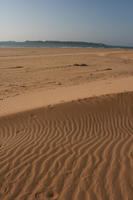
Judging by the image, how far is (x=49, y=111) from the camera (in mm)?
6625

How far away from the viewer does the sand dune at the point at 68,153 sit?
3184 millimetres

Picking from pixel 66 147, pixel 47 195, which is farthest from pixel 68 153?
pixel 47 195

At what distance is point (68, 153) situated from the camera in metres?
4.23

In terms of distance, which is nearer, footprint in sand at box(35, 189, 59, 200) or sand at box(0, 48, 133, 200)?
footprint in sand at box(35, 189, 59, 200)

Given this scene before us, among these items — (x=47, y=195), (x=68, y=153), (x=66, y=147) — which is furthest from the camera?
(x=66, y=147)

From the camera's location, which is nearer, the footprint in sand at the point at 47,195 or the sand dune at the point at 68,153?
the footprint in sand at the point at 47,195

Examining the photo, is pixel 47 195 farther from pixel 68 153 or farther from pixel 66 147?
pixel 66 147

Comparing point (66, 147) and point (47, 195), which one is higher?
point (66, 147)

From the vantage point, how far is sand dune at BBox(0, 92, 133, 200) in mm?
3184

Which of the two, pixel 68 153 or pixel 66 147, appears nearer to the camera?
pixel 68 153

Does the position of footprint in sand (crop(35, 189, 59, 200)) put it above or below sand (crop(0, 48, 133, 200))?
below

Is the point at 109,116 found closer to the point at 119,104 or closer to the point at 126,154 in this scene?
the point at 119,104

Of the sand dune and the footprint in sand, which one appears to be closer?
the footprint in sand

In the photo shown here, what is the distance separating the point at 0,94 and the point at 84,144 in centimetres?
579
